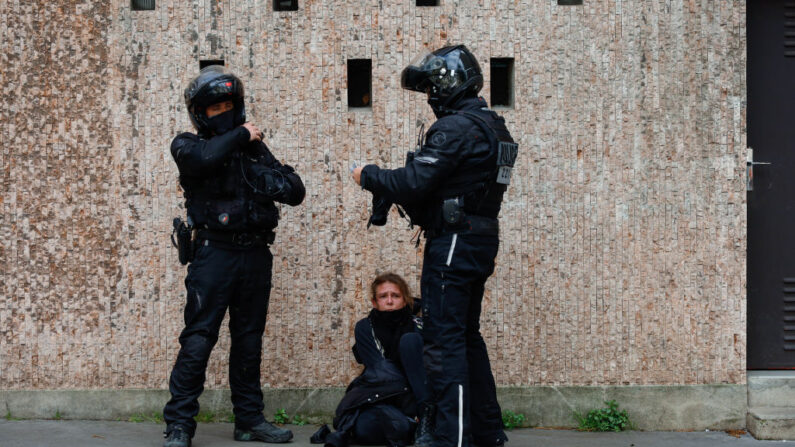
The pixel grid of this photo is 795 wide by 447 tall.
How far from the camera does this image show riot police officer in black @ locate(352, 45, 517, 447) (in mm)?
4965

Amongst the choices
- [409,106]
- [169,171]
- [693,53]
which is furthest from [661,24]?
[169,171]

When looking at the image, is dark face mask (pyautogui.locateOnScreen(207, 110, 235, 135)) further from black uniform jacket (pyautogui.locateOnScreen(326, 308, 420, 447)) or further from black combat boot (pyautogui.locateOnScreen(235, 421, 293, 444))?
black combat boot (pyautogui.locateOnScreen(235, 421, 293, 444))

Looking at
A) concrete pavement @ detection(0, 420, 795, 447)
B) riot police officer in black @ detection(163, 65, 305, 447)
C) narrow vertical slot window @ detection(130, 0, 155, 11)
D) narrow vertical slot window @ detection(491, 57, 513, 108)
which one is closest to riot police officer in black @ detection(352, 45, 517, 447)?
riot police officer in black @ detection(163, 65, 305, 447)

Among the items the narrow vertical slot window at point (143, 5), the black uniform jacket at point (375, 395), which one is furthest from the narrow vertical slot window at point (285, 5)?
the black uniform jacket at point (375, 395)

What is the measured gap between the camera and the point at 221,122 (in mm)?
5484

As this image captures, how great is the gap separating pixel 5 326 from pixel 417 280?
8.56ft

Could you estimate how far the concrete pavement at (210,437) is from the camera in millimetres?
5605

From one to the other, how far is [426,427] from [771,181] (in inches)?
113

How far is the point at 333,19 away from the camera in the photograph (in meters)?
6.20

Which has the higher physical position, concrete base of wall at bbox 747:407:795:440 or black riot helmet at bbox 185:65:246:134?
black riot helmet at bbox 185:65:246:134

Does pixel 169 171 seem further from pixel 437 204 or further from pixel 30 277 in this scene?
pixel 437 204

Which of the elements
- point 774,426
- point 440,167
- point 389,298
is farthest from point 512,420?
point 440,167

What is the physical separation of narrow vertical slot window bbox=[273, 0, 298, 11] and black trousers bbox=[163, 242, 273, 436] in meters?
1.65

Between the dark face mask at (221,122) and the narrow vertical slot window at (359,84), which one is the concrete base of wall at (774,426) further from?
the dark face mask at (221,122)
